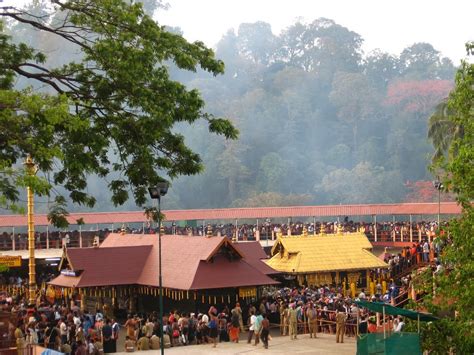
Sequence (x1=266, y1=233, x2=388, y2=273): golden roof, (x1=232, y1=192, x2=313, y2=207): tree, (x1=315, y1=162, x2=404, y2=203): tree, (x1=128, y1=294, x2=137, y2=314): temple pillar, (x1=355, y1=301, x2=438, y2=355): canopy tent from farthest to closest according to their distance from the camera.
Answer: (x1=315, y1=162, x2=404, y2=203): tree
(x1=232, y1=192, x2=313, y2=207): tree
(x1=266, y1=233, x2=388, y2=273): golden roof
(x1=128, y1=294, x2=137, y2=314): temple pillar
(x1=355, y1=301, x2=438, y2=355): canopy tent

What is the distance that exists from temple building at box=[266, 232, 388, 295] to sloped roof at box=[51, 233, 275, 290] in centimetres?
583

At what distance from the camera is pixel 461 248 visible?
1738 cm

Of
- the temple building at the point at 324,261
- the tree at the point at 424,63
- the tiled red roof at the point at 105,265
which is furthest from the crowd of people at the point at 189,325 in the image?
the tree at the point at 424,63

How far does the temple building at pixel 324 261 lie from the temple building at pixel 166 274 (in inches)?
91.5

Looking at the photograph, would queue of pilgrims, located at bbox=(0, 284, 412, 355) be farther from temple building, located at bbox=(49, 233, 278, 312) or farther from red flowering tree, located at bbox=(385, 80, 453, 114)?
red flowering tree, located at bbox=(385, 80, 453, 114)

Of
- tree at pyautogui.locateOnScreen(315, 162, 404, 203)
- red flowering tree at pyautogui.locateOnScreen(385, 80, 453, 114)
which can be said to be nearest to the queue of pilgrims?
tree at pyautogui.locateOnScreen(315, 162, 404, 203)

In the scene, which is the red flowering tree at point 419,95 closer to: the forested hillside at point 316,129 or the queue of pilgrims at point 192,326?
the forested hillside at point 316,129

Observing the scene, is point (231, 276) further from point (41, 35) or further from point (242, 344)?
point (41, 35)

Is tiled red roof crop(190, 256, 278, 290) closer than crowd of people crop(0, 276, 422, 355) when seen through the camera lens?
No

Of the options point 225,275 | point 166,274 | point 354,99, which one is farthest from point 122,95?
point 354,99

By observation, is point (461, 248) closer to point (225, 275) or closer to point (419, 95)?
point (225, 275)

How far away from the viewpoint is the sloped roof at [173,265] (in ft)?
102

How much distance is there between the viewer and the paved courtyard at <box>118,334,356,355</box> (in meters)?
25.2

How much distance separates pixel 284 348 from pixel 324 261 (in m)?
13.0
